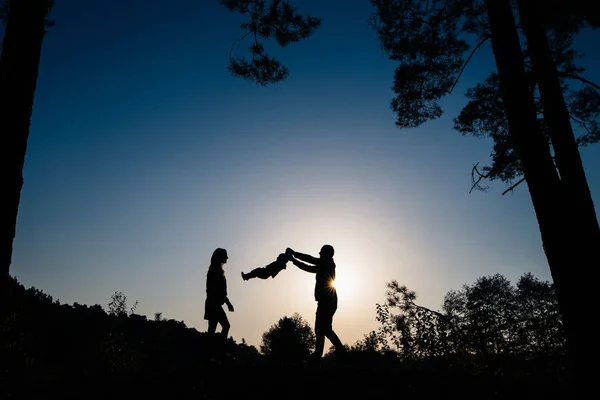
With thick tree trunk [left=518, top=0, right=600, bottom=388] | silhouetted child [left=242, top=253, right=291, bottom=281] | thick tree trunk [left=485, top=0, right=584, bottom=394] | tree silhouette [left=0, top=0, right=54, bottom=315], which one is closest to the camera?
tree silhouette [left=0, top=0, right=54, bottom=315]

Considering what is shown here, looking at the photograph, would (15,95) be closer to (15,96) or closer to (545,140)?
(15,96)

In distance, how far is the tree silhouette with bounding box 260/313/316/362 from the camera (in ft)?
128

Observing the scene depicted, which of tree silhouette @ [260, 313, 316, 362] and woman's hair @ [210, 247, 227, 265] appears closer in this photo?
woman's hair @ [210, 247, 227, 265]

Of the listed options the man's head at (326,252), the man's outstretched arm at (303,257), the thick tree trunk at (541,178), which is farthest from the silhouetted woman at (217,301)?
the thick tree trunk at (541,178)

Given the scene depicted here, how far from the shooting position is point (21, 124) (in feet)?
10.6

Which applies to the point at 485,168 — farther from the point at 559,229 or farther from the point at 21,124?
the point at 21,124

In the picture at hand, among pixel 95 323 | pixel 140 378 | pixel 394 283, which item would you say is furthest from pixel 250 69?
pixel 95 323

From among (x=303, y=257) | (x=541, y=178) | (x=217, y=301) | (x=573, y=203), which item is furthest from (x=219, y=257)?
(x=573, y=203)

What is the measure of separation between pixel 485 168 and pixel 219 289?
24.0ft

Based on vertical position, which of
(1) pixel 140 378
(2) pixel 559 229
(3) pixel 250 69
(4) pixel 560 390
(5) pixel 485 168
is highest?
(3) pixel 250 69

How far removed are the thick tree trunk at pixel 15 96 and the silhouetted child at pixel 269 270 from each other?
5078 millimetres

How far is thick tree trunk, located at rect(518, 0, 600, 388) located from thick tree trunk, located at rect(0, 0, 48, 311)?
587 cm

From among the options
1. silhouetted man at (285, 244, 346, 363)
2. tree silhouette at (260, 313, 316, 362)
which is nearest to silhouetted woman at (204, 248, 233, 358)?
silhouetted man at (285, 244, 346, 363)

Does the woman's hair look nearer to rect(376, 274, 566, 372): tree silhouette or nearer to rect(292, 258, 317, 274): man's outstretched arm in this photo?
rect(292, 258, 317, 274): man's outstretched arm
